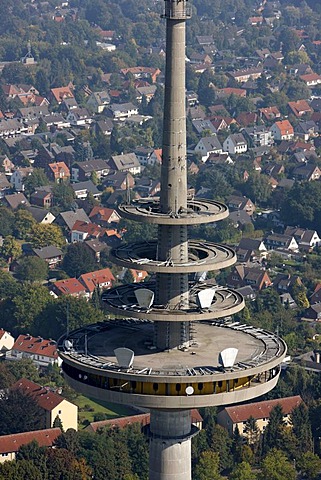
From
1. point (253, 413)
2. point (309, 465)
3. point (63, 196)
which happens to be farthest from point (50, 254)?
point (309, 465)

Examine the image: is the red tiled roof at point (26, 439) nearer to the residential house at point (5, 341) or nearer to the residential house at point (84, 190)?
the residential house at point (5, 341)

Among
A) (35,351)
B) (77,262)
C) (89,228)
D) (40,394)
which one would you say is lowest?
(89,228)

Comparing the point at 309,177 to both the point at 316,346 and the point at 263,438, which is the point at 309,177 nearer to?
the point at 316,346

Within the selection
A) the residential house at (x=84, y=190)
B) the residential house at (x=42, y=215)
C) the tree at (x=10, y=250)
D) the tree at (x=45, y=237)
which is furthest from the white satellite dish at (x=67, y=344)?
the residential house at (x=84, y=190)

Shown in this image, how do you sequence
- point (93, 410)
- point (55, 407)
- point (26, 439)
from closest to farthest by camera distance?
point (26, 439) < point (55, 407) < point (93, 410)

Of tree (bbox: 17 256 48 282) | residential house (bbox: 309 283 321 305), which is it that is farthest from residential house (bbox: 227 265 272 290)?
tree (bbox: 17 256 48 282)

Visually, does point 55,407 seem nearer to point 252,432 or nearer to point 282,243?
point 252,432

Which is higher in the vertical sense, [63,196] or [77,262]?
[77,262]

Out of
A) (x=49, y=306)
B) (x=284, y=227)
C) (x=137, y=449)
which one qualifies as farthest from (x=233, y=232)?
(x=137, y=449)
